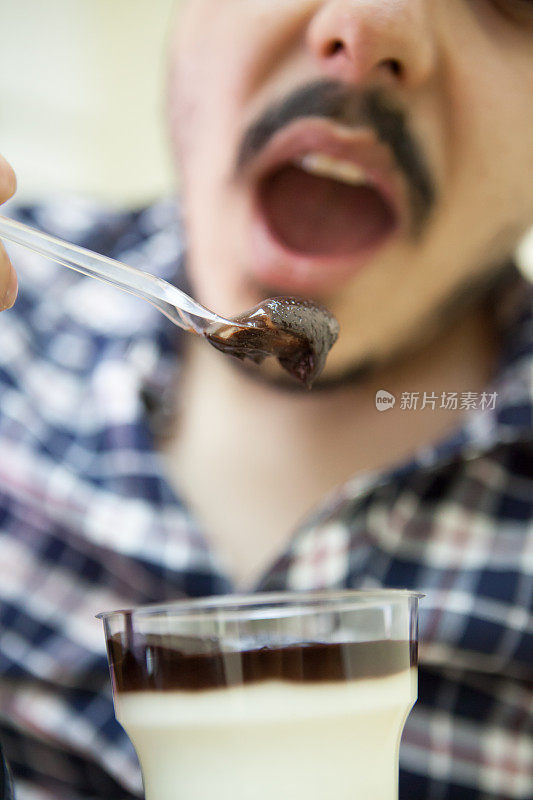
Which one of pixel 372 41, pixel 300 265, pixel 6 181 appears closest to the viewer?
pixel 6 181

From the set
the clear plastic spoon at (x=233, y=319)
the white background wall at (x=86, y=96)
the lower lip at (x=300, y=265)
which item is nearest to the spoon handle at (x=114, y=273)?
the clear plastic spoon at (x=233, y=319)

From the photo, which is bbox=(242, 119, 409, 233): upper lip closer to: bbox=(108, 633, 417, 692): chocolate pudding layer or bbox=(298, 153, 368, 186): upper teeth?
bbox=(298, 153, 368, 186): upper teeth

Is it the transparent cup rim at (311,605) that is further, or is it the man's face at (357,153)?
the man's face at (357,153)

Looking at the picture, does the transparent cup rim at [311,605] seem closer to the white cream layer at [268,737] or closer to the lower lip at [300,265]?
the white cream layer at [268,737]

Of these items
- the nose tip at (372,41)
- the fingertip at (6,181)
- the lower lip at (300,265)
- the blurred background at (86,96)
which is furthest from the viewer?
the blurred background at (86,96)

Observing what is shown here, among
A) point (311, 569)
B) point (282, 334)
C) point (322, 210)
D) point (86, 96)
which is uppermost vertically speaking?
point (86, 96)

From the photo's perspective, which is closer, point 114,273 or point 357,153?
point 114,273

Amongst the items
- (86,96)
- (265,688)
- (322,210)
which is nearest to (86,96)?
(86,96)

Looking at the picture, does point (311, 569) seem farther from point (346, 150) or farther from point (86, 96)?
point (86, 96)

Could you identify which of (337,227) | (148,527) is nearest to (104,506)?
(148,527)
